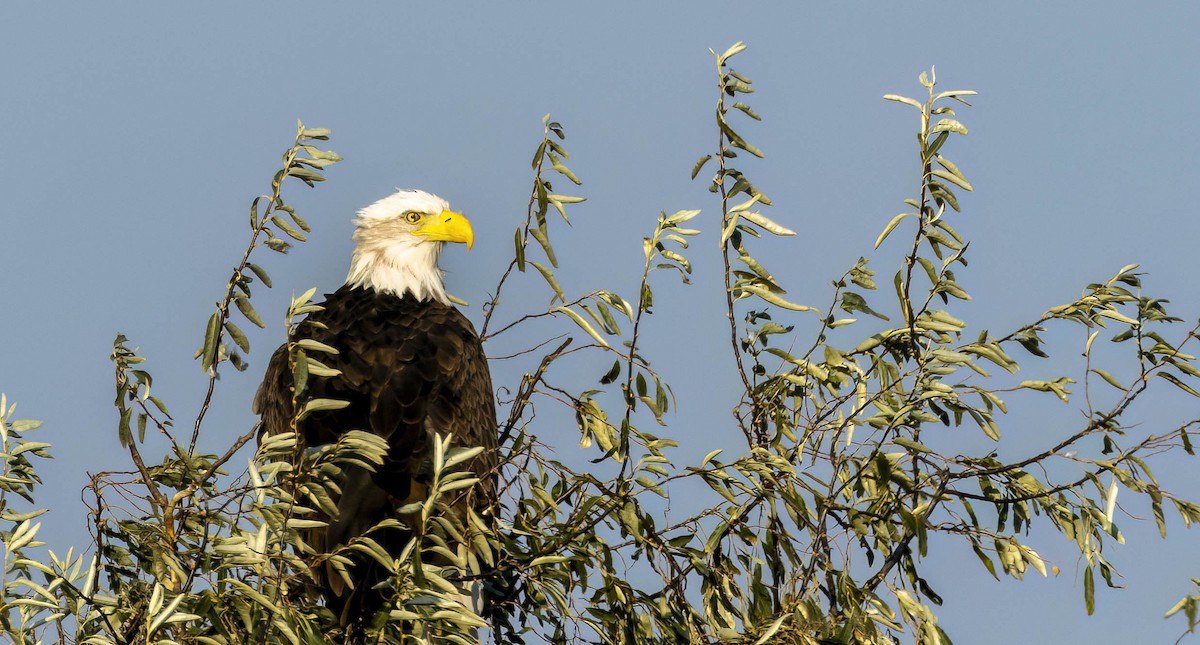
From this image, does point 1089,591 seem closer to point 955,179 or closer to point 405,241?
point 955,179

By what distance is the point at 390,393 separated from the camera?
21.3ft

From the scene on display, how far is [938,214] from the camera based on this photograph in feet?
17.1

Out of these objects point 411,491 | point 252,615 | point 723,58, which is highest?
point 723,58

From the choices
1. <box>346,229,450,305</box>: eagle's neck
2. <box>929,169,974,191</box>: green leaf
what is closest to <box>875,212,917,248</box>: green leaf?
<box>929,169,974,191</box>: green leaf

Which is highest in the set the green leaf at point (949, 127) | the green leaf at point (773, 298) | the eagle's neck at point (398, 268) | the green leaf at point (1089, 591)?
the eagle's neck at point (398, 268)

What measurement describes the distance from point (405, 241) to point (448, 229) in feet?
0.93

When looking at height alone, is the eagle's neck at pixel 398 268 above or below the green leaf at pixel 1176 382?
above

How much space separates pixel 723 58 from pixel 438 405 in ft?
7.42

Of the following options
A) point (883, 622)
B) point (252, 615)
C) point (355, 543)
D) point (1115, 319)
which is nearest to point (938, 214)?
point (1115, 319)

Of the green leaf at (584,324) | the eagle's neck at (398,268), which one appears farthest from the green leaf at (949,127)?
the eagle's neck at (398,268)

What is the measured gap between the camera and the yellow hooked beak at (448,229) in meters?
8.46

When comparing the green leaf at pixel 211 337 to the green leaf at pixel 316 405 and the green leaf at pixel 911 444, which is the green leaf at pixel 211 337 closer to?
the green leaf at pixel 316 405

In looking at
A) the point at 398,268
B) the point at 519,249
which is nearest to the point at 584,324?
the point at 519,249

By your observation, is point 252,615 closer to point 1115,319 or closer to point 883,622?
point 883,622
